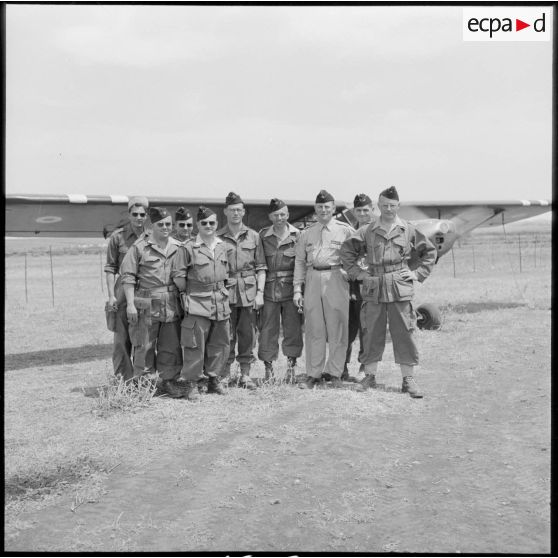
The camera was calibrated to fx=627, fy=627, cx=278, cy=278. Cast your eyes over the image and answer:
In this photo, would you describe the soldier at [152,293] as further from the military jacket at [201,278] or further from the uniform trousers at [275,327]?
the uniform trousers at [275,327]

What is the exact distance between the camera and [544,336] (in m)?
9.41

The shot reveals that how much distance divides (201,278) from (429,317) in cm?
560

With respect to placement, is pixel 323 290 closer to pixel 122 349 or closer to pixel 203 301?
pixel 203 301

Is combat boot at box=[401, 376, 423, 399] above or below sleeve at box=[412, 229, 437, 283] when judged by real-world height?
below

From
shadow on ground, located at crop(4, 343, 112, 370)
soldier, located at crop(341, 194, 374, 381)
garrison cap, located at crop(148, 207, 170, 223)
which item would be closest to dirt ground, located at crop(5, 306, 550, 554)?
soldier, located at crop(341, 194, 374, 381)

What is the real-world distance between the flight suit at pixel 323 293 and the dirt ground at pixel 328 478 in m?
0.44

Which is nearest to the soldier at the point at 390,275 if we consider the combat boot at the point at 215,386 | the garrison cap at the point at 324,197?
the garrison cap at the point at 324,197

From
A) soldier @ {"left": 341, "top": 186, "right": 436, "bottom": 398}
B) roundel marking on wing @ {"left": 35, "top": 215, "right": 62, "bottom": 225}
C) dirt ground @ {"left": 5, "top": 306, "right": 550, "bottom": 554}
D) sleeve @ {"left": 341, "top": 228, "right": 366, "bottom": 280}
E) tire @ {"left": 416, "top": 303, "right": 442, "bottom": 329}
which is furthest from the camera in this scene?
tire @ {"left": 416, "top": 303, "right": 442, "bottom": 329}

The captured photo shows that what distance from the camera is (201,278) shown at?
6004 mm

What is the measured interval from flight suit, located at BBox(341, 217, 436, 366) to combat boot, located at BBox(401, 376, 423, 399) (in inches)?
7.0

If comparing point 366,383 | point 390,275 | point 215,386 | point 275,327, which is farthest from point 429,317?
point 215,386

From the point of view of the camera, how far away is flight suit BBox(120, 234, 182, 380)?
604cm

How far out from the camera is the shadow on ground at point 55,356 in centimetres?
900

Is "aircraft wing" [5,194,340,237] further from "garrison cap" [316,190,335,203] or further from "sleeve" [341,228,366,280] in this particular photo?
"sleeve" [341,228,366,280]
